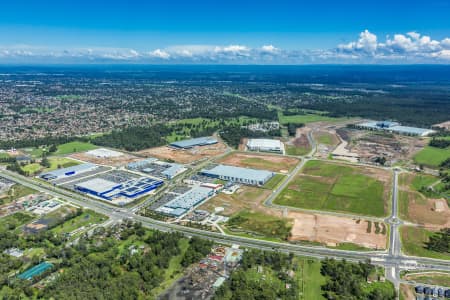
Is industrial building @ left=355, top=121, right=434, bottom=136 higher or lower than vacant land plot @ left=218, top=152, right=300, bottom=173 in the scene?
higher

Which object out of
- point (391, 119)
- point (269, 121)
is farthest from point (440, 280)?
point (391, 119)

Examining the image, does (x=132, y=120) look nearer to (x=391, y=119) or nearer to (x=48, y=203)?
(x=48, y=203)

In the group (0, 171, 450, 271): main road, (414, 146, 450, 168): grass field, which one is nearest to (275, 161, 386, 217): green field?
(0, 171, 450, 271): main road

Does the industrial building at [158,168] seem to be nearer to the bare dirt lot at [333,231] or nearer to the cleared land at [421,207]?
the bare dirt lot at [333,231]

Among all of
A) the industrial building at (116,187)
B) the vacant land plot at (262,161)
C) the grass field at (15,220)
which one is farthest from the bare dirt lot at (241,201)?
the grass field at (15,220)

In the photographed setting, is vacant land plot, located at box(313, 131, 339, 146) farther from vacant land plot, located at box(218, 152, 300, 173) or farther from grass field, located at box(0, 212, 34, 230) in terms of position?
grass field, located at box(0, 212, 34, 230)

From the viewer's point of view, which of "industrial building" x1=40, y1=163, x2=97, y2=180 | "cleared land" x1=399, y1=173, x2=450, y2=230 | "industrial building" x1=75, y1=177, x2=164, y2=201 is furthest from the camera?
"industrial building" x1=40, y1=163, x2=97, y2=180

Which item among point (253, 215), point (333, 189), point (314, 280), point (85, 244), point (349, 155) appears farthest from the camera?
point (349, 155)
